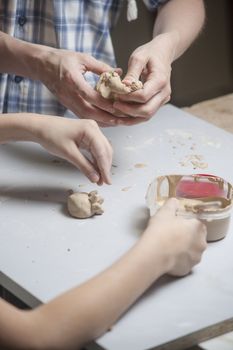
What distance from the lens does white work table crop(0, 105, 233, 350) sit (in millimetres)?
901

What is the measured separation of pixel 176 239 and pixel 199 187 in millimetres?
186

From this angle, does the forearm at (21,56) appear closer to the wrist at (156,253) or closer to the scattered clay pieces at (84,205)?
the scattered clay pieces at (84,205)

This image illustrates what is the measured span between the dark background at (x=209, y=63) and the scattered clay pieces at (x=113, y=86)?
1.05m

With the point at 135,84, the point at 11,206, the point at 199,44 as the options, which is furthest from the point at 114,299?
the point at 199,44

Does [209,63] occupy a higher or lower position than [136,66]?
lower

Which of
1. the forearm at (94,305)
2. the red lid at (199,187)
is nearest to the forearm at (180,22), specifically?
the red lid at (199,187)

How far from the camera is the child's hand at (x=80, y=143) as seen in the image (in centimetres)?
109

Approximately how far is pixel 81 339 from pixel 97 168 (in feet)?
1.10

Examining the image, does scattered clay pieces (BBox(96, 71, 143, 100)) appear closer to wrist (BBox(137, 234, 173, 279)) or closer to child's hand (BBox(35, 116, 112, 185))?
child's hand (BBox(35, 116, 112, 185))

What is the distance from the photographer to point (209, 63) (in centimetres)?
234

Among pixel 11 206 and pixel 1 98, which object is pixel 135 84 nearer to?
pixel 11 206

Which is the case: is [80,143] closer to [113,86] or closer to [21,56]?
[113,86]

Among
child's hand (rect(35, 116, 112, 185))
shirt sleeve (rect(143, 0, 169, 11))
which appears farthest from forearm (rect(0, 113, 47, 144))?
shirt sleeve (rect(143, 0, 169, 11))

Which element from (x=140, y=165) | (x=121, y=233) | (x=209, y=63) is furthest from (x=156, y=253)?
(x=209, y=63)
